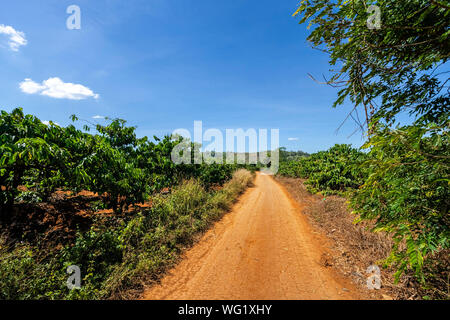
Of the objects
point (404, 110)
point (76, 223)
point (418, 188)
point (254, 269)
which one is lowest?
point (254, 269)

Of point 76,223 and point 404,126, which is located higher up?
point 404,126

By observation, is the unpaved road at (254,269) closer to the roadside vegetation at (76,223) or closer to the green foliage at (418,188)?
the roadside vegetation at (76,223)

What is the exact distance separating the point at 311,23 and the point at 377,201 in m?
3.09

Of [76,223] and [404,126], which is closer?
[404,126]

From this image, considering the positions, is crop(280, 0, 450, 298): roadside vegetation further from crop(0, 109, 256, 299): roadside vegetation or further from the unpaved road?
crop(0, 109, 256, 299): roadside vegetation

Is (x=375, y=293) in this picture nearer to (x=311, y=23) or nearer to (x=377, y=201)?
(x=377, y=201)

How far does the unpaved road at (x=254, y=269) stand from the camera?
295cm

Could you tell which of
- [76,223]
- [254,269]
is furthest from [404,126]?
[76,223]

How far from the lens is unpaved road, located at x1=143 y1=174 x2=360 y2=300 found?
2.95 meters

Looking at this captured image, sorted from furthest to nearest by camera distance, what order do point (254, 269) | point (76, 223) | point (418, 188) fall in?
1. point (76, 223)
2. point (254, 269)
3. point (418, 188)

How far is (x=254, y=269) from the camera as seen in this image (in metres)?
3.61

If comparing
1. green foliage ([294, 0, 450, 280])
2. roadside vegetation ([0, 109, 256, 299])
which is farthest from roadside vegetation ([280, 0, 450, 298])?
roadside vegetation ([0, 109, 256, 299])

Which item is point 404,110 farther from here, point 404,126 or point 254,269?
point 254,269

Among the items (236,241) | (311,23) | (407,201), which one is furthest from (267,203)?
(311,23)
